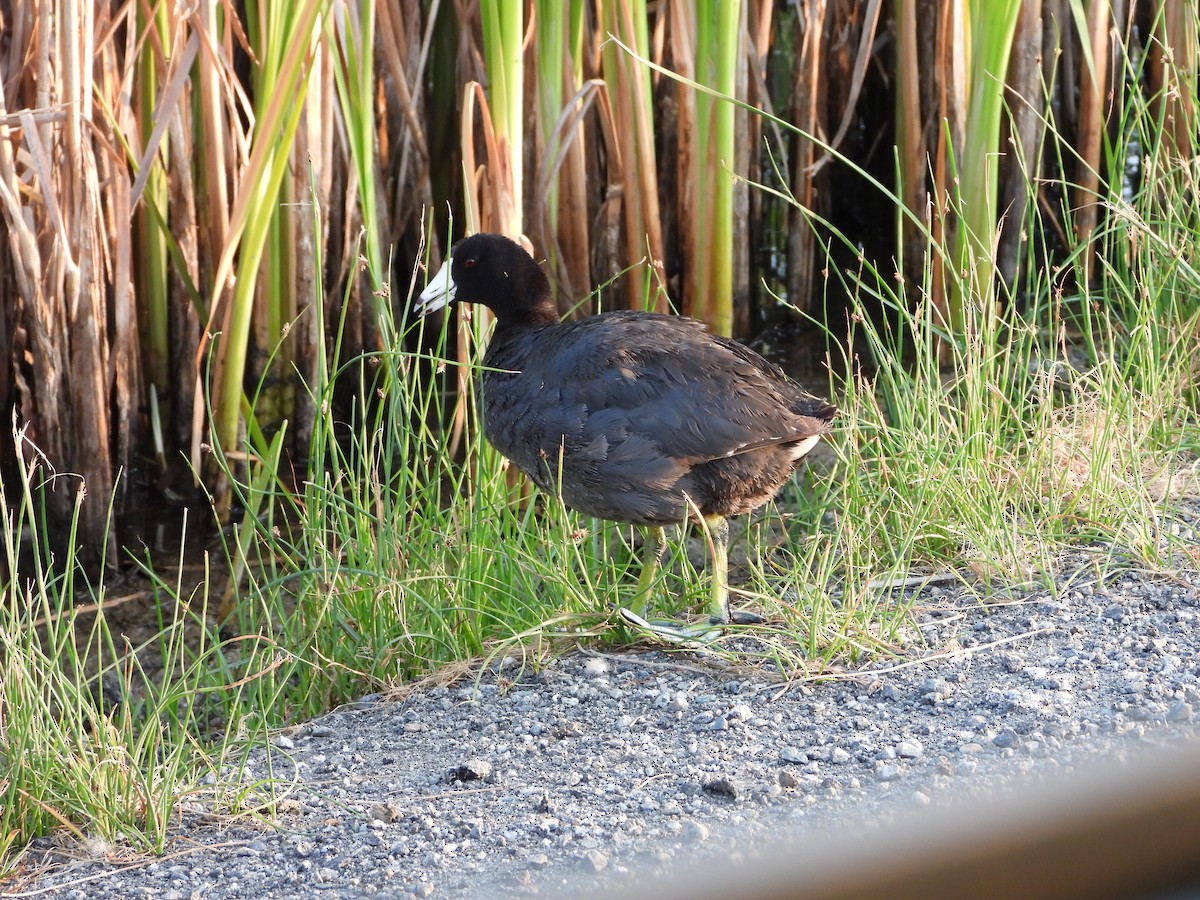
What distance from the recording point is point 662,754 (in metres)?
2.28

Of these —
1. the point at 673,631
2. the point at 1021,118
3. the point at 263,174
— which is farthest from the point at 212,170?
the point at 1021,118

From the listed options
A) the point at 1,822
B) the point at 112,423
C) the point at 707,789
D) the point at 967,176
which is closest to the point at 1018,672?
the point at 707,789

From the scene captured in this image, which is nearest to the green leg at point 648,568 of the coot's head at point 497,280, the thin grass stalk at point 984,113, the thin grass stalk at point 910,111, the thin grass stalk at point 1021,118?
the coot's head at point 497,280

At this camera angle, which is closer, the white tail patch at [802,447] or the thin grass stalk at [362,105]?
the white tail patch at [802,447]

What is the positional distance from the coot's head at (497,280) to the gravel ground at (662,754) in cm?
95

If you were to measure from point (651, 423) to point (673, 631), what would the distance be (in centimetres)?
42

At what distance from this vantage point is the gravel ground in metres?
1.97

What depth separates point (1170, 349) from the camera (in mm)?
3359

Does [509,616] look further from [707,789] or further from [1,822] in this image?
[1,822]

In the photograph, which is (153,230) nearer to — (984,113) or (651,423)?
(651,423)

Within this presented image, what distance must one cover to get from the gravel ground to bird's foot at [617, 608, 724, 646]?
5cm

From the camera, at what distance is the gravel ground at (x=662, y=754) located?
1.97 m

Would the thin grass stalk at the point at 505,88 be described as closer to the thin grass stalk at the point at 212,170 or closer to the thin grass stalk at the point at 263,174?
the thin grass stalk at the point at 263,174

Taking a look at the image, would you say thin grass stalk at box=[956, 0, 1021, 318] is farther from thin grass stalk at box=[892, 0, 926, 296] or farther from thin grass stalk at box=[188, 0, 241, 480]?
thin grass stalk at box=[188, 0, 241, 480]
